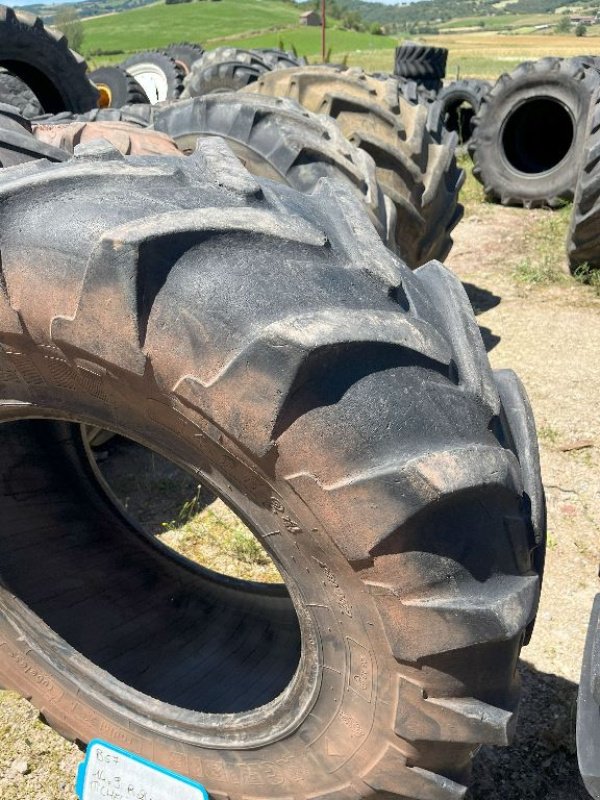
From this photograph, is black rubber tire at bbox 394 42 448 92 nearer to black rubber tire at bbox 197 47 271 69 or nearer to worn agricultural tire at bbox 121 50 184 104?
worn agricultural tire at bbox 121 50 184 104

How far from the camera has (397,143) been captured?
366 centimetres

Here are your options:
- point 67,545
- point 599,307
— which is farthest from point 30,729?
point 599,307

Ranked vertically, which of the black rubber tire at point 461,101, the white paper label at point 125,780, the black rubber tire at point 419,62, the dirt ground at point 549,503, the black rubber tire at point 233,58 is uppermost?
the black rubber tire at point 233,58

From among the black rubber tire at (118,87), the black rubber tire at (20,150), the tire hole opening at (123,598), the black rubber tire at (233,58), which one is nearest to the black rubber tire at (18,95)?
the black rubber tire at (233,58)

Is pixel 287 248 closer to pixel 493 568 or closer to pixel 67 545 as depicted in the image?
pixel 493 568

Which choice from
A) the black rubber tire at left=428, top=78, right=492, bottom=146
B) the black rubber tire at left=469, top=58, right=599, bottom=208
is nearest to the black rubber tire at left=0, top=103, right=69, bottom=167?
the black rubber tire at left=469, top=58, right=599, bottom=208

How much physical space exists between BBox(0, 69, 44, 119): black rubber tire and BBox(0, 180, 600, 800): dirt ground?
3.10 meters

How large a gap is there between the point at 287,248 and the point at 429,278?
12.8 inches

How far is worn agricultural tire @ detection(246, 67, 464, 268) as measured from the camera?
11.7ft

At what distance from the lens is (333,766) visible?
1551 millimetres

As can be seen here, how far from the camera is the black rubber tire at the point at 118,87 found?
801cm

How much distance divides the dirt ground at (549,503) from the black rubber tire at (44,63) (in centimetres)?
289

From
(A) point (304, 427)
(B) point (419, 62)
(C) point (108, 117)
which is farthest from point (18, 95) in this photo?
(B) point (419, 62)

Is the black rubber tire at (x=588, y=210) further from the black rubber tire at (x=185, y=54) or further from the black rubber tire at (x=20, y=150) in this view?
the black rubber tire at (x=185, y=54)
